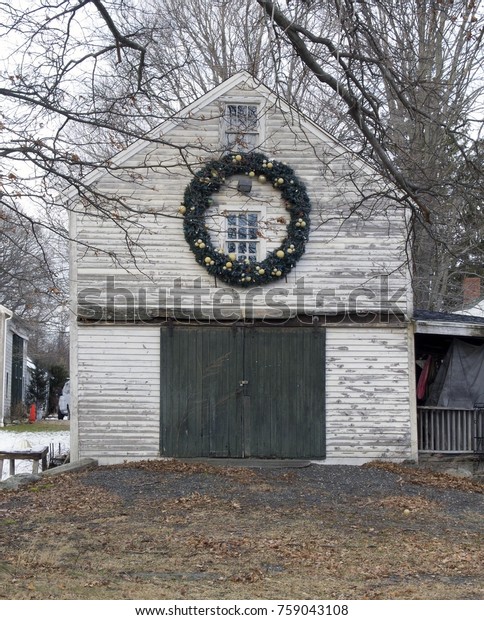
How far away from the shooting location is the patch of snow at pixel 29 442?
19344 millimetres

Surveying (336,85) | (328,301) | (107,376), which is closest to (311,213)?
(328,301)

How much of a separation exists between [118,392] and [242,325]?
2605mm

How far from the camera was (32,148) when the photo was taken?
8578 millimetres

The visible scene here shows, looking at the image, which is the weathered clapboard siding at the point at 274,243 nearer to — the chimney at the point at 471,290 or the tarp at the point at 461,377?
the tarp at the point at 461,377

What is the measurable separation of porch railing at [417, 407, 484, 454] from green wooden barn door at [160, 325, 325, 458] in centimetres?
224

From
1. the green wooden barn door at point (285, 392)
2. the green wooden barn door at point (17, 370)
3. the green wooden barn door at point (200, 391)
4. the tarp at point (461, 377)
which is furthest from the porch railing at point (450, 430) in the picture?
the green wooden barn door at point (17, 370)

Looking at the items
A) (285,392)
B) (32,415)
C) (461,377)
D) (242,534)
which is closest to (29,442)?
(285,392)

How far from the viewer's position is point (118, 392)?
16.1m

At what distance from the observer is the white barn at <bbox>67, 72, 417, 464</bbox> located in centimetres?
1609

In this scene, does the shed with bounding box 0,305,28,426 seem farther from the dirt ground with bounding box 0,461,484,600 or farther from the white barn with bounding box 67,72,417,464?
the dirt ground with bounding box 0,461,484,600

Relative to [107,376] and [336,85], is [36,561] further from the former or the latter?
[107,376]

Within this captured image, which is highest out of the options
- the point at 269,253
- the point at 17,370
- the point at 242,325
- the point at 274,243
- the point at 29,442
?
the point at 274,243

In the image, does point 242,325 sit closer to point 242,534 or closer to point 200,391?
point 200,391

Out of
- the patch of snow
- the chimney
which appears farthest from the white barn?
the chimney
